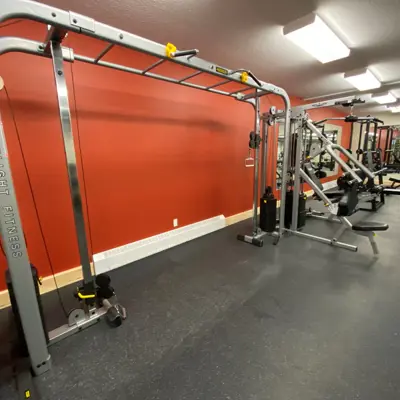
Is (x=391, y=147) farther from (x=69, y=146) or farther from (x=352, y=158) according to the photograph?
(x=69, y=146)

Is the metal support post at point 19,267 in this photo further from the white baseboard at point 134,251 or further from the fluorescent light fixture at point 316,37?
the fluorescent light fixture at point 316,37

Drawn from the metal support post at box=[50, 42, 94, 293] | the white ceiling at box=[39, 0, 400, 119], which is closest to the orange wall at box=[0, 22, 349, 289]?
the white ceiling at box=[39, 0, 400, 119]

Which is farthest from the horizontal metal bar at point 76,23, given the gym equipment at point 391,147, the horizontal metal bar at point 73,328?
the gym equipment at point 391,147

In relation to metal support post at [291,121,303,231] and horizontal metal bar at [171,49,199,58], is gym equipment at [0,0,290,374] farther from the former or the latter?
metal support post at [291,121,303,231]

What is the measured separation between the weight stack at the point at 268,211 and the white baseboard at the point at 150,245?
0.82m

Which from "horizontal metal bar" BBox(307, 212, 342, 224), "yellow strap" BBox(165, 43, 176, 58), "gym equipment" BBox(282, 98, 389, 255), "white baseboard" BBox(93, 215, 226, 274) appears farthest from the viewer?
"horizontal metal bar" BBox(307, 212, 342, 224)

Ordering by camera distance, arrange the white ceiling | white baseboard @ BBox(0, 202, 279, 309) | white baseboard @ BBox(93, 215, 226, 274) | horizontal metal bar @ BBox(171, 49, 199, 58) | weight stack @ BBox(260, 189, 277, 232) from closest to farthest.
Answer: horizontal metal bar @ BBox(171, 49, 199, 58), the white ceiling, white baseboard @ BBox(0, 202, 279, 309), white baseboard @ BBox(93, 215, 226, 274), weight stack @ BBox(260, 189, 277, 232)

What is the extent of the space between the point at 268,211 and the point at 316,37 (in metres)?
2.07

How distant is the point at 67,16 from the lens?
4.10 ft

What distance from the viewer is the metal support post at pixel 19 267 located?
3.96ft

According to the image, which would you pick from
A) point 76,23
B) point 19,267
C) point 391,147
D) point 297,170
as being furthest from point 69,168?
point 391,147

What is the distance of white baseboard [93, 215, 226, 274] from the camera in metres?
2.63

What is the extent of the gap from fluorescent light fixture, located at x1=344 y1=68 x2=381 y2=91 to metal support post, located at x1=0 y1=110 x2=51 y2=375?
14.1 ft

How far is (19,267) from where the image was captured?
4.21 ft
